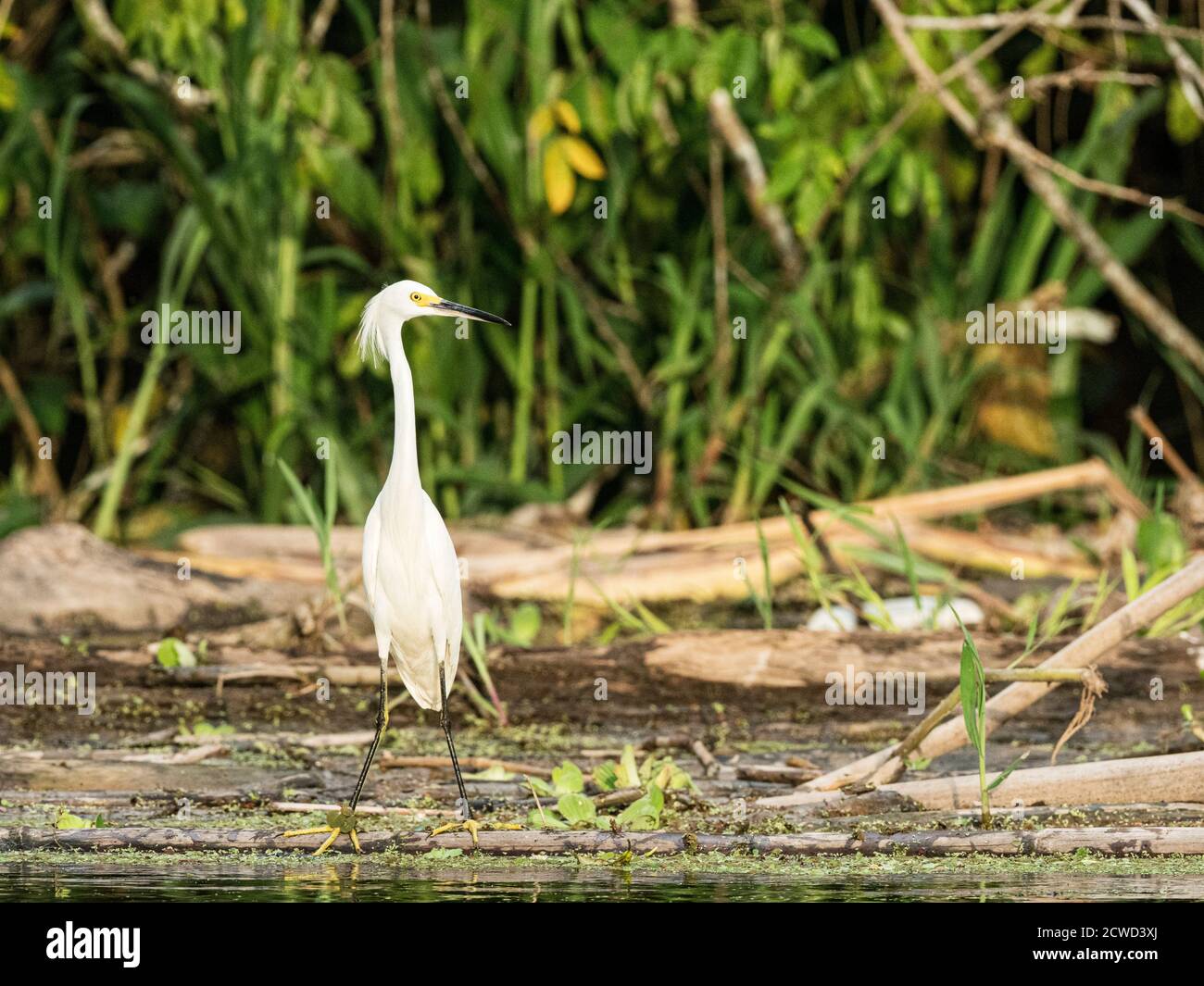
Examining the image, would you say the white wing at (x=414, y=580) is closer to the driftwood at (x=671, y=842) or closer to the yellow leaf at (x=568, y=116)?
the driftwood at (x=671, y=842)

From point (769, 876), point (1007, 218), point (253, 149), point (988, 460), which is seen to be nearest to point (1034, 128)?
point (1007, 218)

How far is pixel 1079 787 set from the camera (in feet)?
12.8

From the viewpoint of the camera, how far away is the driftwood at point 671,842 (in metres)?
3.49

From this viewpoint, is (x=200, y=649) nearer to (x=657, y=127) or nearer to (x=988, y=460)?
(x=657, y=127)

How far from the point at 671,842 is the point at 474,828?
0.43m

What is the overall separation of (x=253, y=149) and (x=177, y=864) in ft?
13.5

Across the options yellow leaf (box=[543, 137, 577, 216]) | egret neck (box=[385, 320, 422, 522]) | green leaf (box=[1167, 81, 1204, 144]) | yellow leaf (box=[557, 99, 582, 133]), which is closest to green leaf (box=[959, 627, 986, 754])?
egret neck (box=[385, 320, 422, 522])

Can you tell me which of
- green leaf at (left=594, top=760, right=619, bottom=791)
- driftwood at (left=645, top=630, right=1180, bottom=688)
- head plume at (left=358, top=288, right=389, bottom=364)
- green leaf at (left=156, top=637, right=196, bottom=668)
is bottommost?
green leaf at (left=594, top=760, right=619, bottom=791)

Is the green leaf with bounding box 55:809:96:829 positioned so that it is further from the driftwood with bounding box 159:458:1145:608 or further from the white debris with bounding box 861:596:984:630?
the white debris with bounding box 861:596:984:630

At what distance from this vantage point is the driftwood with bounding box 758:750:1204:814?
3.89 metres

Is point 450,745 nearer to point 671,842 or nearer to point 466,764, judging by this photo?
point 466,764

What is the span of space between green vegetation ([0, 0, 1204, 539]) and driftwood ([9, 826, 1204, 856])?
3.24m

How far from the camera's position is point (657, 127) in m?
7.49

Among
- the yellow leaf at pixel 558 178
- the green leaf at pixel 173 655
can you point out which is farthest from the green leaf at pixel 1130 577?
the green leaf at pixel 173 655
